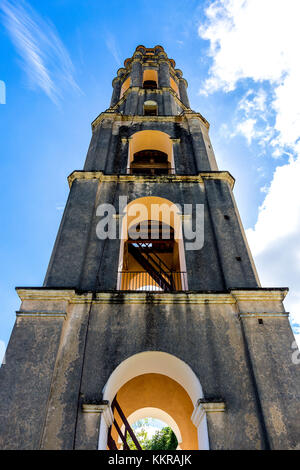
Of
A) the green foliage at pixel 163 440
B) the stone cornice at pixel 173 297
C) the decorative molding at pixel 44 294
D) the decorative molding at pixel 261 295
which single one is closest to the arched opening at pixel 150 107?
the stone cornice at pixel 173 297

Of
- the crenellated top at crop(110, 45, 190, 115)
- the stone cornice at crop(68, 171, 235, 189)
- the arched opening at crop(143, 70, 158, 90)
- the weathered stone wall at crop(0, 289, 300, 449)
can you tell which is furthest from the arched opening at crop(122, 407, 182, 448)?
the arched opening at crop(143, 70, 158, 90)

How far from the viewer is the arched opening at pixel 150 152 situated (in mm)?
13000

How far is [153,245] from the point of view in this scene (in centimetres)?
1280


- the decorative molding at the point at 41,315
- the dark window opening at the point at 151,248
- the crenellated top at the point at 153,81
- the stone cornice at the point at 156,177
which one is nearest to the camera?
the decorative molding at the point at 41,315

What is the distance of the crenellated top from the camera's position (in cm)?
1596

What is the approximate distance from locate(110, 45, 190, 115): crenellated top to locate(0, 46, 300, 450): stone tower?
681 cm

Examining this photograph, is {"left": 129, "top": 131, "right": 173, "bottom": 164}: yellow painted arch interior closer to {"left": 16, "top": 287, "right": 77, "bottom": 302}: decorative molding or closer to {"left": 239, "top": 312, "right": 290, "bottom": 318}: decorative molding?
{"left": 16, "top": 287, "right": 77, "bottom": 302}: decorative molding

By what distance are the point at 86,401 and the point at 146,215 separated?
6005 millimetres

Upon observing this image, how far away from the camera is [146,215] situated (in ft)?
34.2

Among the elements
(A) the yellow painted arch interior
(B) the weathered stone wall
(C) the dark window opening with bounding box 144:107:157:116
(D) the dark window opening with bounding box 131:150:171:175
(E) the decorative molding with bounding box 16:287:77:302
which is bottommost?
(B) the weathered stone wall

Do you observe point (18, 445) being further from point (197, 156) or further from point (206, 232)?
point (197, 156)

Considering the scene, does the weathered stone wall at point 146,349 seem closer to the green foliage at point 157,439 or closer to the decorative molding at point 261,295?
the decorative molding at point 261,295

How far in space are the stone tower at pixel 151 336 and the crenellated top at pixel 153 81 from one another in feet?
22.3

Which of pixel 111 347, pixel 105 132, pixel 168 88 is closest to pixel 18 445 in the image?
pixel 111 347
